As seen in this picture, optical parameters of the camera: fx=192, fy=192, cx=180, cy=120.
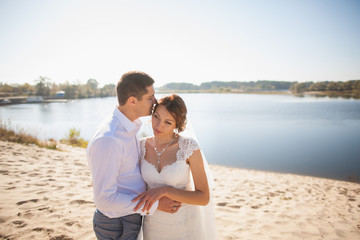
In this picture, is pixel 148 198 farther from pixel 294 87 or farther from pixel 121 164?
pixel 294 87

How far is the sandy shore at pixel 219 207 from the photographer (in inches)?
124

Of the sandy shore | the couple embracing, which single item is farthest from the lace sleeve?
the sandy shore

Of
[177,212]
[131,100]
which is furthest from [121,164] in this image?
[177,212]

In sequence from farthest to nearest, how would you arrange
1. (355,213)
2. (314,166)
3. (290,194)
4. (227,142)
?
(227,142), (314,166), (290,194), (355,213)

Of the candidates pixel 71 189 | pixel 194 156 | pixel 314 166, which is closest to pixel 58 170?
pixel 71 189

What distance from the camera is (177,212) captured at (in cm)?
210

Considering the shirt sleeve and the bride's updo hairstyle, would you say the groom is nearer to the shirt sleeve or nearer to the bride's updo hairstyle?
the shirt sleeve

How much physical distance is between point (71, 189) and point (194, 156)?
4.01 metres

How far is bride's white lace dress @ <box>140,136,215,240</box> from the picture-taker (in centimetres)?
202

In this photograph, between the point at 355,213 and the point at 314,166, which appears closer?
the point at 355,213

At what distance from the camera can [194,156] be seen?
202 cm

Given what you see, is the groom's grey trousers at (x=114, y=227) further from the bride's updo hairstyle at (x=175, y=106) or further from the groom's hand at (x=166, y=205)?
the bride's updo hairstyle at (x=175, y=106)

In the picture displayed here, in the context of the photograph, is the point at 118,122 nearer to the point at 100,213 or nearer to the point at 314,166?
the point at 100,213

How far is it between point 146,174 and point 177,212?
54 cm
